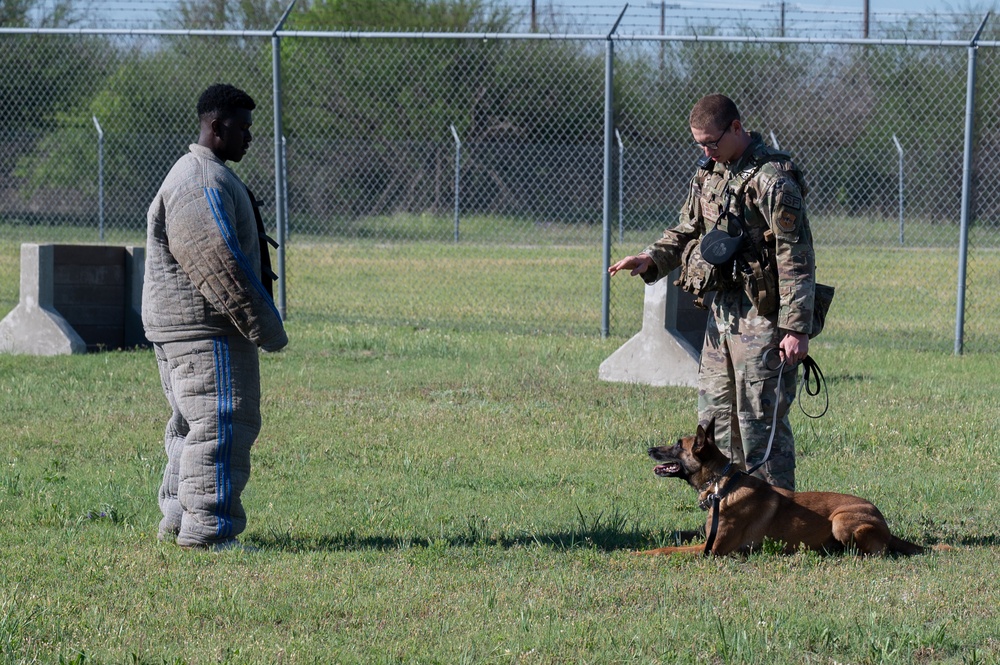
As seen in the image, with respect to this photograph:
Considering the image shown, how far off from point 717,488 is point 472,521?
1.14m

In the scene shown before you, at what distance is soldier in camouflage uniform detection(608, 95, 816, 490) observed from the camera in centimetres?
488

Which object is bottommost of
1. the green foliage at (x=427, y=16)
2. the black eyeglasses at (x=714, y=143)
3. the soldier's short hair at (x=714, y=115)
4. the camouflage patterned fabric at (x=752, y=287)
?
the camouflage patterned fabric at (x=752, y=287)

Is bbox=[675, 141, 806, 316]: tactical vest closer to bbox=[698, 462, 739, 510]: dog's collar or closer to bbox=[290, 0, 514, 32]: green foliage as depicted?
bbox=[698, 462, 739, 510]: dog's collar

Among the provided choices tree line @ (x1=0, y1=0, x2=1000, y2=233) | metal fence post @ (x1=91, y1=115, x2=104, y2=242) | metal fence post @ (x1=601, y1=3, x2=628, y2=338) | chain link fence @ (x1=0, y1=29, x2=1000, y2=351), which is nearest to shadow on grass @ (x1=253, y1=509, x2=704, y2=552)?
metal fence post @ (x1=601, y1=3, x2=628, y2=338)

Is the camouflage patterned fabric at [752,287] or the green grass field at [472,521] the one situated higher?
the camouflage patterned fabric at [752,287]

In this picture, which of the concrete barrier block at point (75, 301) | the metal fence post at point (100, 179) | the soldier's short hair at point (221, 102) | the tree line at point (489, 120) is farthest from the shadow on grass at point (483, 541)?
the metal fence post at point (100, 179)

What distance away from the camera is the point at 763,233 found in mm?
5027

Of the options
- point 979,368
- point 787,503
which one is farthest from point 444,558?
point 979,368

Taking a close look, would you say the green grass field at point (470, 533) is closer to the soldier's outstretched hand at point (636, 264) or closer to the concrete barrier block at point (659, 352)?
the concrete barrier block at point (659, 352)

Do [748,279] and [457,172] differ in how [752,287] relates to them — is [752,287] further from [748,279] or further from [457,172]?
[457,172]

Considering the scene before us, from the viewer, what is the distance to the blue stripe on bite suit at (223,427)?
4.77 metres

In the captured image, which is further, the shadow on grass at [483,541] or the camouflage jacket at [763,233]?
the shadow on grass at [483,541]

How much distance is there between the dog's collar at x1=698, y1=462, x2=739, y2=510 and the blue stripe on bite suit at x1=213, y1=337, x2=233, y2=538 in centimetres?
191

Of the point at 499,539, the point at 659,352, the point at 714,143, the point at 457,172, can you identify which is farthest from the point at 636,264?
the point at 457,172
